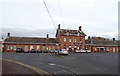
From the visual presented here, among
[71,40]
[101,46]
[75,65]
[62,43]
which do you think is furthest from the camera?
[101,46]

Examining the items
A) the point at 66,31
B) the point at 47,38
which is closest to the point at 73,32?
the point at 66,31

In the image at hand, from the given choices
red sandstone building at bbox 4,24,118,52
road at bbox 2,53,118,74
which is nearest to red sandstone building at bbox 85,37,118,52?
red sandstone building at bbox 4,24,118,52

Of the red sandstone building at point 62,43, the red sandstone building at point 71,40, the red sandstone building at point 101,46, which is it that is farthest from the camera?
the red sandstone building at point 101,46

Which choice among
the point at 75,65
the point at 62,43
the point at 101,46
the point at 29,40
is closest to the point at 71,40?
the point at 62,43

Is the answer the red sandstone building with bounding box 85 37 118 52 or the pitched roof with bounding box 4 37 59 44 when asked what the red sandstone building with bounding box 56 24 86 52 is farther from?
the red sandstone building with bounding box 85 37 118 52

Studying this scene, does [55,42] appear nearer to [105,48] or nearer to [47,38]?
[47,38]

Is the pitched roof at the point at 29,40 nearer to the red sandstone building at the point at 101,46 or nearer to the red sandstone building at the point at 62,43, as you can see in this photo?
the red sandstone building at the point at 62,43

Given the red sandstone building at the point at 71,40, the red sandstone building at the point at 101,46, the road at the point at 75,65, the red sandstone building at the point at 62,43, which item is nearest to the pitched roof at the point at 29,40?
the red sandstone building at the point at 62,43

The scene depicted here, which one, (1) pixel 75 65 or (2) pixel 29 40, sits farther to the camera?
(2) pixel 29 40

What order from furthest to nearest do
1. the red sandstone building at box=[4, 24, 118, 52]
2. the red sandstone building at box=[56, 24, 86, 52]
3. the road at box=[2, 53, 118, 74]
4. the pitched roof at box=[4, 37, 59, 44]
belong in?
the red sandstone building at box=[56, 24, 86, 52]
the pitched roof at box=[4, 37, 59, 44]
the red sandstone building at box=[4, 24, 118, 52]
the road at box=[2, 53, 118, 74]

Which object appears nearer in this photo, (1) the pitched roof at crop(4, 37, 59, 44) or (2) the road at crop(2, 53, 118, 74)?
(2) the road at crop(2, 53, 118, 74)

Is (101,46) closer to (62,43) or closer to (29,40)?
(62,43)

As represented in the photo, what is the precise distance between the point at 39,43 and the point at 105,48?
30.6 m

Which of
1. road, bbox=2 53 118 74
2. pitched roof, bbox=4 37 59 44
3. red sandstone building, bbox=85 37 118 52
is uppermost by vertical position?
pitched roof, bbox=4 37 59 44
